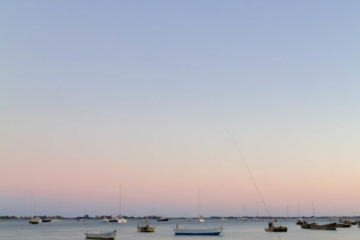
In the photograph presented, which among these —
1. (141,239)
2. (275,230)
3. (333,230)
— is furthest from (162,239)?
(333,230)

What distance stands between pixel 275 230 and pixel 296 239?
24.6 m

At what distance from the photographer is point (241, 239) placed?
9031 centimetres

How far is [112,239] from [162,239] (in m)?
13.8

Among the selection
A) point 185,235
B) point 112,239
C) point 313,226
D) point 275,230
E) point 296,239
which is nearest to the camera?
point 112,239

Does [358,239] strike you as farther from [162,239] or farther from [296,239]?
[162,239]

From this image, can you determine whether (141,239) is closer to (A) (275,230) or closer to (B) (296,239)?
(B) (296,239)

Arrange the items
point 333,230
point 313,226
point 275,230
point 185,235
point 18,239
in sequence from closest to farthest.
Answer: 1. point 18,239
2. point 185,235
3. point 275,230
4. point 333,230
5. point 313,226

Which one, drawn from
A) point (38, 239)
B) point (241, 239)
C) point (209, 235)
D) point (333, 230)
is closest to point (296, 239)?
point (241, 239)

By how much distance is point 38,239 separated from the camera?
88.4 metres

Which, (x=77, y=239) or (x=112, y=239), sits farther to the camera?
(x=77, y=239)

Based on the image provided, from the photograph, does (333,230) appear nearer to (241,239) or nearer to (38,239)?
(241,239)

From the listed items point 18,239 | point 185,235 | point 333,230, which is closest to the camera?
point 18,239

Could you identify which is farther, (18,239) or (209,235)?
(209,235)

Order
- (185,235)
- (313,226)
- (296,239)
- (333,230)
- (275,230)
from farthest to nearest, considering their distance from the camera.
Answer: (313,226), (333,230), (275,230), (185,235), (296,239)
